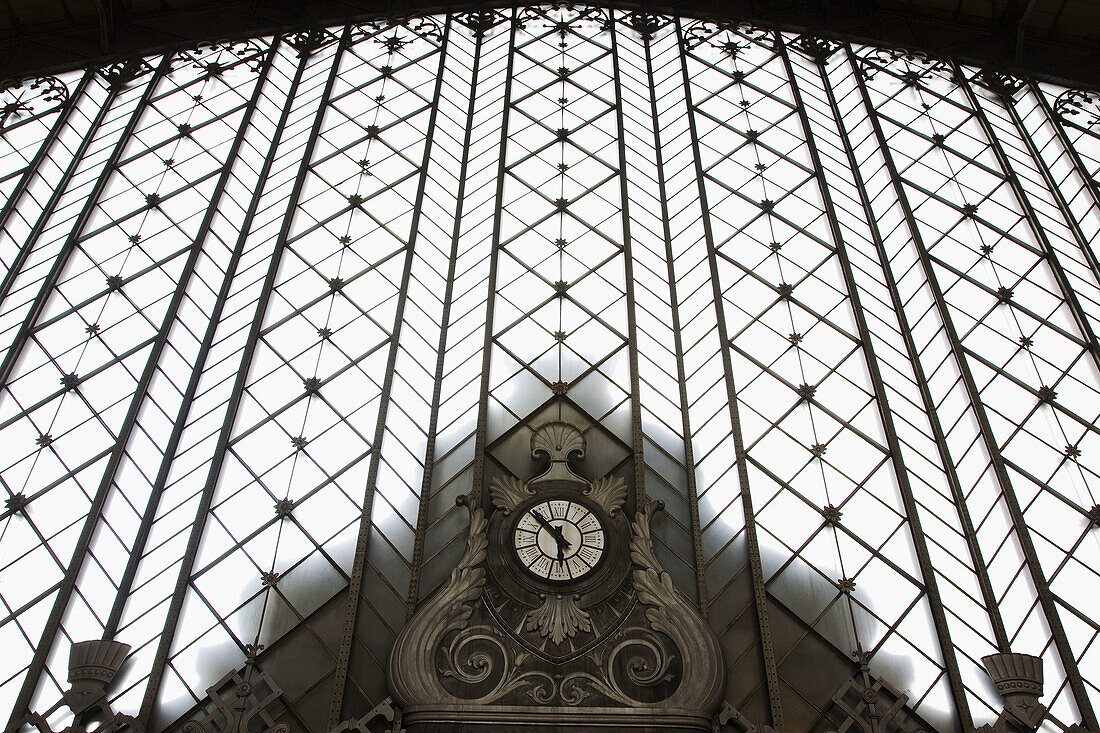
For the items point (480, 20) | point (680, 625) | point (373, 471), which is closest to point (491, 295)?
point (373, 471)

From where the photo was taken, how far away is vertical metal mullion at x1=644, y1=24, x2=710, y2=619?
804 centimetres

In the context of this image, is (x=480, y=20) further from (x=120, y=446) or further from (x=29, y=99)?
(x=120, y=446)

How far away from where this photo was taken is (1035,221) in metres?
11.3

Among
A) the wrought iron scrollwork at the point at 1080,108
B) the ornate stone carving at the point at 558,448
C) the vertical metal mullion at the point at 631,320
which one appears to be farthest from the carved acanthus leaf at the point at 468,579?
the wrought iron scrollwork at the point at 1080,108

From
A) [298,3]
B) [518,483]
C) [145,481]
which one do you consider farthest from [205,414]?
[298,3]

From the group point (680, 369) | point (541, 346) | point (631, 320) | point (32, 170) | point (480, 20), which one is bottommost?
point (680, 369)

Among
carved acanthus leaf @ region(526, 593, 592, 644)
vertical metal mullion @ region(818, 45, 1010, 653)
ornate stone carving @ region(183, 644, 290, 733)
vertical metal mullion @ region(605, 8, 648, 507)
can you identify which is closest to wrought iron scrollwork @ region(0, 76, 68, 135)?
vertical metal mullion @ region(605, 8, 648, 507)

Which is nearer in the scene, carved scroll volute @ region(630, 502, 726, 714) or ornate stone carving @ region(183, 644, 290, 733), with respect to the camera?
ornate stone carving @ region(183, 644, 290, 733)

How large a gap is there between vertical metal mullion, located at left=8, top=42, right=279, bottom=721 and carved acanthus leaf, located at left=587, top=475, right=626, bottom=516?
4.61m

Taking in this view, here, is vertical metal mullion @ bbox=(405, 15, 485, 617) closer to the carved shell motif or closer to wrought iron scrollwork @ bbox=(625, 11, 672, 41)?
the carved shell motif

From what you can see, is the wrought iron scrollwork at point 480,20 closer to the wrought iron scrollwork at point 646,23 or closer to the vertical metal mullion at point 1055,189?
the wrought iron scrollwork at point 646,23

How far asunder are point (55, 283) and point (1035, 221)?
486 inches

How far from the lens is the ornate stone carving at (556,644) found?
725 cm

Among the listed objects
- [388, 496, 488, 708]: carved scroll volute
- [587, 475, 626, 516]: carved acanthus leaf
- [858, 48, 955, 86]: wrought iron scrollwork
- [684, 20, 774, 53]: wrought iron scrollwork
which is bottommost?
[388, 496, 488, 708]: carved scroll volute
